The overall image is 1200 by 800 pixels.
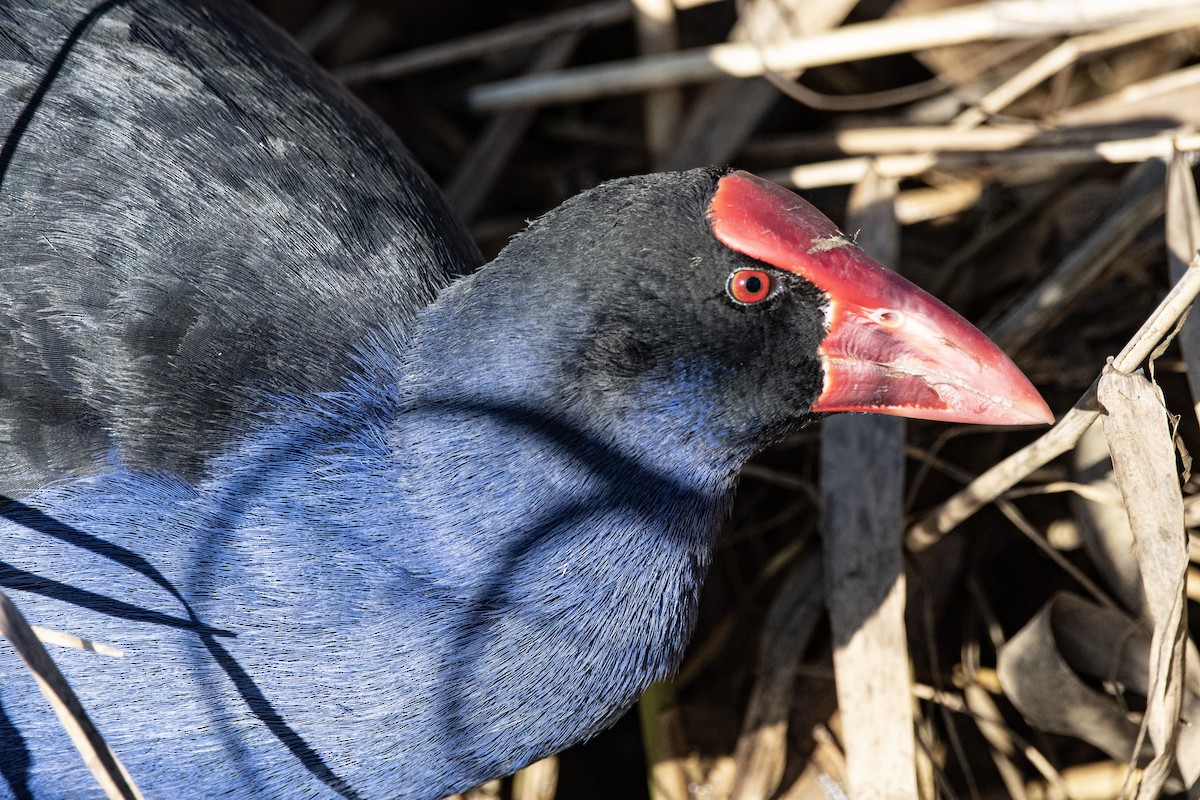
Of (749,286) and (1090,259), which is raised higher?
(1090,259)

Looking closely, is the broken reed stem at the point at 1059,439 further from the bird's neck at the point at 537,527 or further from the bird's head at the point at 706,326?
the bird's neck at the point at 537,527

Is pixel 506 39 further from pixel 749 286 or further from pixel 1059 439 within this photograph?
pixel 1059 439

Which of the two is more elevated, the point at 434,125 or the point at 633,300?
the point at 434,125

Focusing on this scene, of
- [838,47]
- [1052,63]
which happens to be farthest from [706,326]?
[1052,63]

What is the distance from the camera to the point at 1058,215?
288cm

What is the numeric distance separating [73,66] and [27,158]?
0.21 meters


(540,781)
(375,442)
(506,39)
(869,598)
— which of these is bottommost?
(540,781)

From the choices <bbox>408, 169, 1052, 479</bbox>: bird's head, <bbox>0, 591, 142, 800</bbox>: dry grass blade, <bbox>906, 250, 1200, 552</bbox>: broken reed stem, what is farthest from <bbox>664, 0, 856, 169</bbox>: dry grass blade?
<bbox>0, 591, 142, 800</bbox>: dry grass blade

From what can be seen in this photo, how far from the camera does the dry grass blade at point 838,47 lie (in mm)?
2678

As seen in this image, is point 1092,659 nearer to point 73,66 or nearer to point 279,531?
point 279,531

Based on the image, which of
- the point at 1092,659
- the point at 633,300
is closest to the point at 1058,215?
the point at 1092,659

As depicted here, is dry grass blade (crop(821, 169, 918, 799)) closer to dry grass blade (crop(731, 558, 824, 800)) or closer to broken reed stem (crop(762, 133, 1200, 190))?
dry grass blade (crop(731, 558, 824, 800))

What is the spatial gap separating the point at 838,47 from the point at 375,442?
1.63 m

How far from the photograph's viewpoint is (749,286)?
5.63 ft
